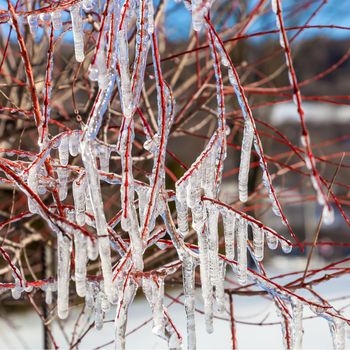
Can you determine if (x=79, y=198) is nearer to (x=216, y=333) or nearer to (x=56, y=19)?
(x=56, y=19)

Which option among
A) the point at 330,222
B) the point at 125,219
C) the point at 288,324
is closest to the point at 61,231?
the point at 125,219

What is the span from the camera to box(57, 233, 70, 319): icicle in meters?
1.34

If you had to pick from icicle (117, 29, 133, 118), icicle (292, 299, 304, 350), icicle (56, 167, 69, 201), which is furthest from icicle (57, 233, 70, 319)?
icicle (292, 299, 304, 350)

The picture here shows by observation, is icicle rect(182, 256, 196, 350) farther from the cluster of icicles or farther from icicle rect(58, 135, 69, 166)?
icicle rect(58, 135, 69, 166)

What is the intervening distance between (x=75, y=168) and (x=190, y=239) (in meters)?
1.51

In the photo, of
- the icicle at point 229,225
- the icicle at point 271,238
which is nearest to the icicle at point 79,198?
the icicle at point 229,225

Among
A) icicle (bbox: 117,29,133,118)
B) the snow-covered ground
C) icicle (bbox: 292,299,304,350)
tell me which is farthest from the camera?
the snow-covered ground

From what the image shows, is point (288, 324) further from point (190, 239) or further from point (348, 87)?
point (348, 87)

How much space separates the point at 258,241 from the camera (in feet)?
4.99

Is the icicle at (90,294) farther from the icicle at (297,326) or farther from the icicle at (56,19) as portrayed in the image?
the icicle at (56,19)

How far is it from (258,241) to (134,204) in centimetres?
33

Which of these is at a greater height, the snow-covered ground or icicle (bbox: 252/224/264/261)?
the snow-covered ground

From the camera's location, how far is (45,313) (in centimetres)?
284

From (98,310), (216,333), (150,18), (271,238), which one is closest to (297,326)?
(271,238)
